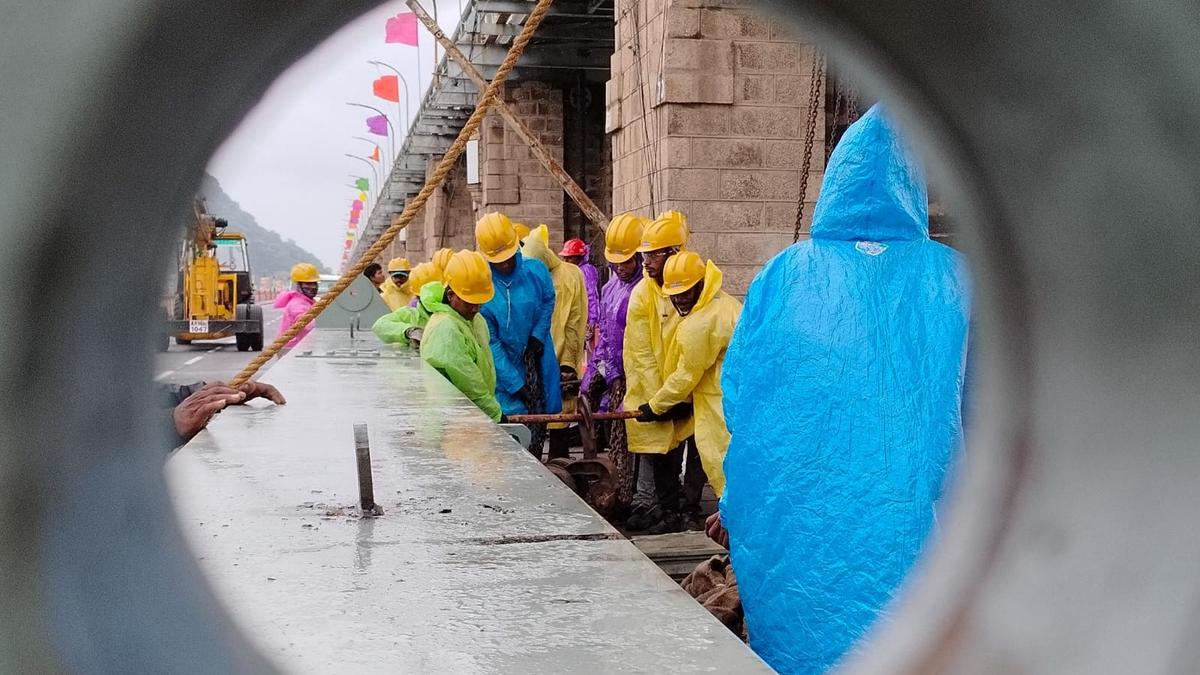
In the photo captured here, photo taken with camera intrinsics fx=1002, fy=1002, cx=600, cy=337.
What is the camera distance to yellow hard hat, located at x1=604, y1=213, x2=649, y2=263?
25.9ft

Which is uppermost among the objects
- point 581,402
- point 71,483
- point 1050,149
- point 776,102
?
point 776,102

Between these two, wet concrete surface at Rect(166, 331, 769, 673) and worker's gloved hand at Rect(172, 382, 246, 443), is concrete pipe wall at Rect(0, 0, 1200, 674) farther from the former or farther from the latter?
worker's gloved hand at Rect(172, 382, 246, 443)

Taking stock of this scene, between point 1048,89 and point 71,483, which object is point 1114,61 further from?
point 71,483

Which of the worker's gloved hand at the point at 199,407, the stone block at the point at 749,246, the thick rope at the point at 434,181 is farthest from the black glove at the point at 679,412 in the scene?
the thick rope at the point at 434,181

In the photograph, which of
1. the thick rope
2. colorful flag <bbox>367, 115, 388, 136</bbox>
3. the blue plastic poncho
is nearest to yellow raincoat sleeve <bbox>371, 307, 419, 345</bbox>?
the blue plastic poncho

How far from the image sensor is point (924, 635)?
1100mm

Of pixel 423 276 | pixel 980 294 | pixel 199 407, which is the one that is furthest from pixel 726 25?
pixel 980 294

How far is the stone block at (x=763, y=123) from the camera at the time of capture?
25.8 feet

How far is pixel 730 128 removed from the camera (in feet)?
25.8

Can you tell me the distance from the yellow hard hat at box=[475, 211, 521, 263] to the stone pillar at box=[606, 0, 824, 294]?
130cm

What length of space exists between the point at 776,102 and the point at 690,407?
2.81 meters

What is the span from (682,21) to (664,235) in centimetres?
200

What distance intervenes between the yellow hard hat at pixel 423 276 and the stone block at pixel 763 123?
3378 mm

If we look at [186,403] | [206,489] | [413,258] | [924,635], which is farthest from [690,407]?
[413,258]
